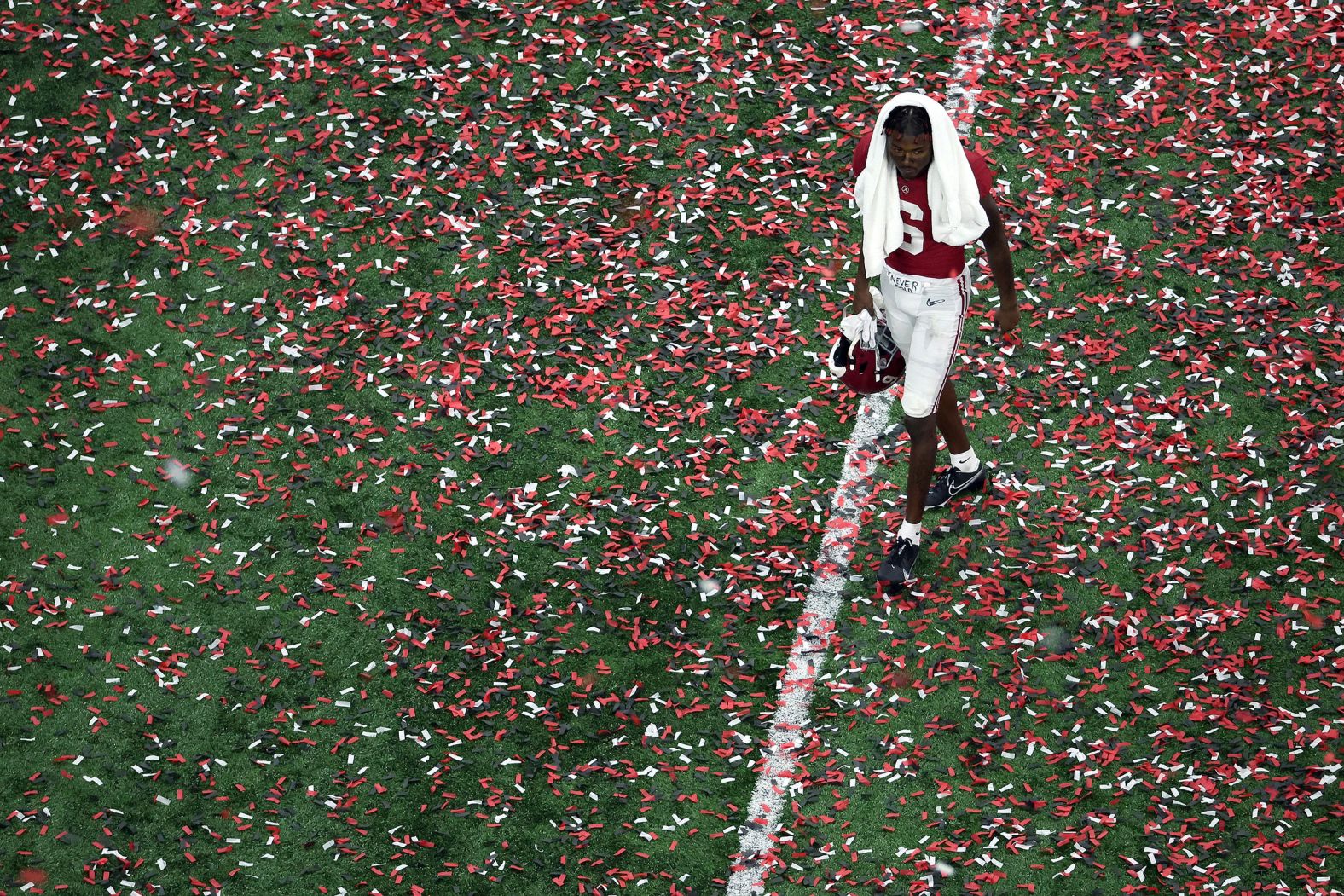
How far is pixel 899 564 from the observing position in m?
7.33

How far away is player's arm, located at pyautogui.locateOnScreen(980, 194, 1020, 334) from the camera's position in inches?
248

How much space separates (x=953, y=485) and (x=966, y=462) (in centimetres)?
17

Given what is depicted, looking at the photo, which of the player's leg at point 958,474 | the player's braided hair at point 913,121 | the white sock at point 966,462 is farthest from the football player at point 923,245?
the white sock at point 966,462


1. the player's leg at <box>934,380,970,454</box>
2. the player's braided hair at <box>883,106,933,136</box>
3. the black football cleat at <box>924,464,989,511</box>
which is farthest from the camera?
the black football cleat at <box>924,464,989,511</box>

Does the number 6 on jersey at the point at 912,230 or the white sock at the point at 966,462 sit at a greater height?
the number 6 on jersey at the point at 912,230

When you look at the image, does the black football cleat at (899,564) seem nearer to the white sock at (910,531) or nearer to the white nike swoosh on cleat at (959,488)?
the white sock at (910,531)

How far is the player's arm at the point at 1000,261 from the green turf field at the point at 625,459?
1431mm

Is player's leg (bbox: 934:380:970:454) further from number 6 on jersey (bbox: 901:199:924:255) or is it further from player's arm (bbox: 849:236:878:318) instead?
number 6 on jersey (bbox: 901:199:924:255)

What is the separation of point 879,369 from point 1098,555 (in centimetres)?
181

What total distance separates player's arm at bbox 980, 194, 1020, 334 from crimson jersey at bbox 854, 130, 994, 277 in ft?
0.36

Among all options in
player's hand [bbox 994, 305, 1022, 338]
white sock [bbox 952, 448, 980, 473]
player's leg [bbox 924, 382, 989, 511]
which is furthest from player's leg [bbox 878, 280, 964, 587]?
white sock [bbox 952, 448, 980, 473]

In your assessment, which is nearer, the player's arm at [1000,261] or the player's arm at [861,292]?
the player's arm at [1000,261]

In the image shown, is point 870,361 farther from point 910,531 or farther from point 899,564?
point 899,564

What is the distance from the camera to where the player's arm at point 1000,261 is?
630cm
